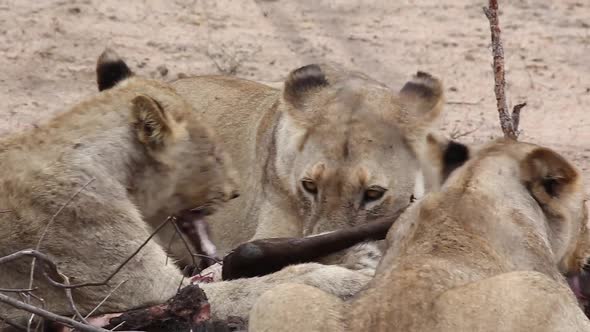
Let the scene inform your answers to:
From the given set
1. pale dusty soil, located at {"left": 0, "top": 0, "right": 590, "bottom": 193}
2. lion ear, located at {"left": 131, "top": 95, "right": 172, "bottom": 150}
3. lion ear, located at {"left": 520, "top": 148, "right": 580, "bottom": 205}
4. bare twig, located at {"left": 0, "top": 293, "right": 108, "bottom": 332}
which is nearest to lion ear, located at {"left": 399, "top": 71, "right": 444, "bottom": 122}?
lion ear, located at {"left": 520, "top": 148, "right": 580, "bottom": 205}

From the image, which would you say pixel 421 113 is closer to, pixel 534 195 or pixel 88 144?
pixel 534 195

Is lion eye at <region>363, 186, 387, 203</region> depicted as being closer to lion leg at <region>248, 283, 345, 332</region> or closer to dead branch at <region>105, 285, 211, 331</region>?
dead branch at <region>105, 285, 211, 331</region>

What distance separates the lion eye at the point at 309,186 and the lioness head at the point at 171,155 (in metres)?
0.29

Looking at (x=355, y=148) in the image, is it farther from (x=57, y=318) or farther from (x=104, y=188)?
(x=57, y=318)

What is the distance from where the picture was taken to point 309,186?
6.16 meters

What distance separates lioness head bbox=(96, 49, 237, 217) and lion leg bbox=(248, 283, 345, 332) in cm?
121

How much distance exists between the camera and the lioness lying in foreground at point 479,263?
4.61m

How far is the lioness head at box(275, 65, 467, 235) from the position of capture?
602 centimetres

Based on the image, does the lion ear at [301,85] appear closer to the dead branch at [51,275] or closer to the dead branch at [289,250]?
the dead branch at [289,250]

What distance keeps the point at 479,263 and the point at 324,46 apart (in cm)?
634

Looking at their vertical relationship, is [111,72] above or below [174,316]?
above

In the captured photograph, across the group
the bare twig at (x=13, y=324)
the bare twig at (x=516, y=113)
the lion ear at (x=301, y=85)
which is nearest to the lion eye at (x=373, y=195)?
the lion ear at (x=301, y=85)

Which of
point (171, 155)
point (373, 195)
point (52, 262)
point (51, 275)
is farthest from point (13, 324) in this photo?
point (373, 195)

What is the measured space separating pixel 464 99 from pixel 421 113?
403 cm
